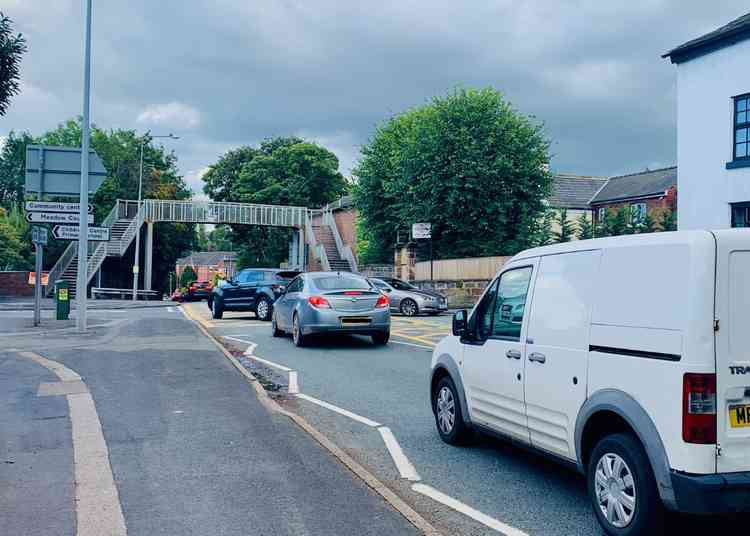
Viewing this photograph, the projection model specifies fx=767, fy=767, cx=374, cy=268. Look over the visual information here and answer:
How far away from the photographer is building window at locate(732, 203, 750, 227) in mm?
20750

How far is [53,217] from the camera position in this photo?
18953mm

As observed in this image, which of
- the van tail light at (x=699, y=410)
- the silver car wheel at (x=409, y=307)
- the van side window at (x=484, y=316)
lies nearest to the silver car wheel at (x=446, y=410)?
the van side window at (x=484, y=316)

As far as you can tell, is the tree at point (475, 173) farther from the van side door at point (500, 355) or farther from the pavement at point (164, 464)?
the van side door at point (500, 355)

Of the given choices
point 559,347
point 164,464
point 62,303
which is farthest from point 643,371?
point 62,303

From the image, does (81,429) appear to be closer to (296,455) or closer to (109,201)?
(296,455)

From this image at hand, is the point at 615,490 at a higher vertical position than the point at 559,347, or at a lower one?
lower

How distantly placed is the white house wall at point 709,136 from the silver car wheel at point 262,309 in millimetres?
12620

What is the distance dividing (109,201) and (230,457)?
58468 mm

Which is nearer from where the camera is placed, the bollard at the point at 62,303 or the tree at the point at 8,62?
the tree at the point at 8,62

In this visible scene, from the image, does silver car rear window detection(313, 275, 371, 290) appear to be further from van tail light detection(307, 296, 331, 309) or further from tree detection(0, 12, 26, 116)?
tree detection(0, 12, 26, 116)

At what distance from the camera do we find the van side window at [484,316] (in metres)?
6.45

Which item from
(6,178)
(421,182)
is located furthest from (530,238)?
(6,178)

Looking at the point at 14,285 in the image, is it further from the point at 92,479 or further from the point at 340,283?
the point at 92,479

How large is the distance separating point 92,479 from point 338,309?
9546 mm
